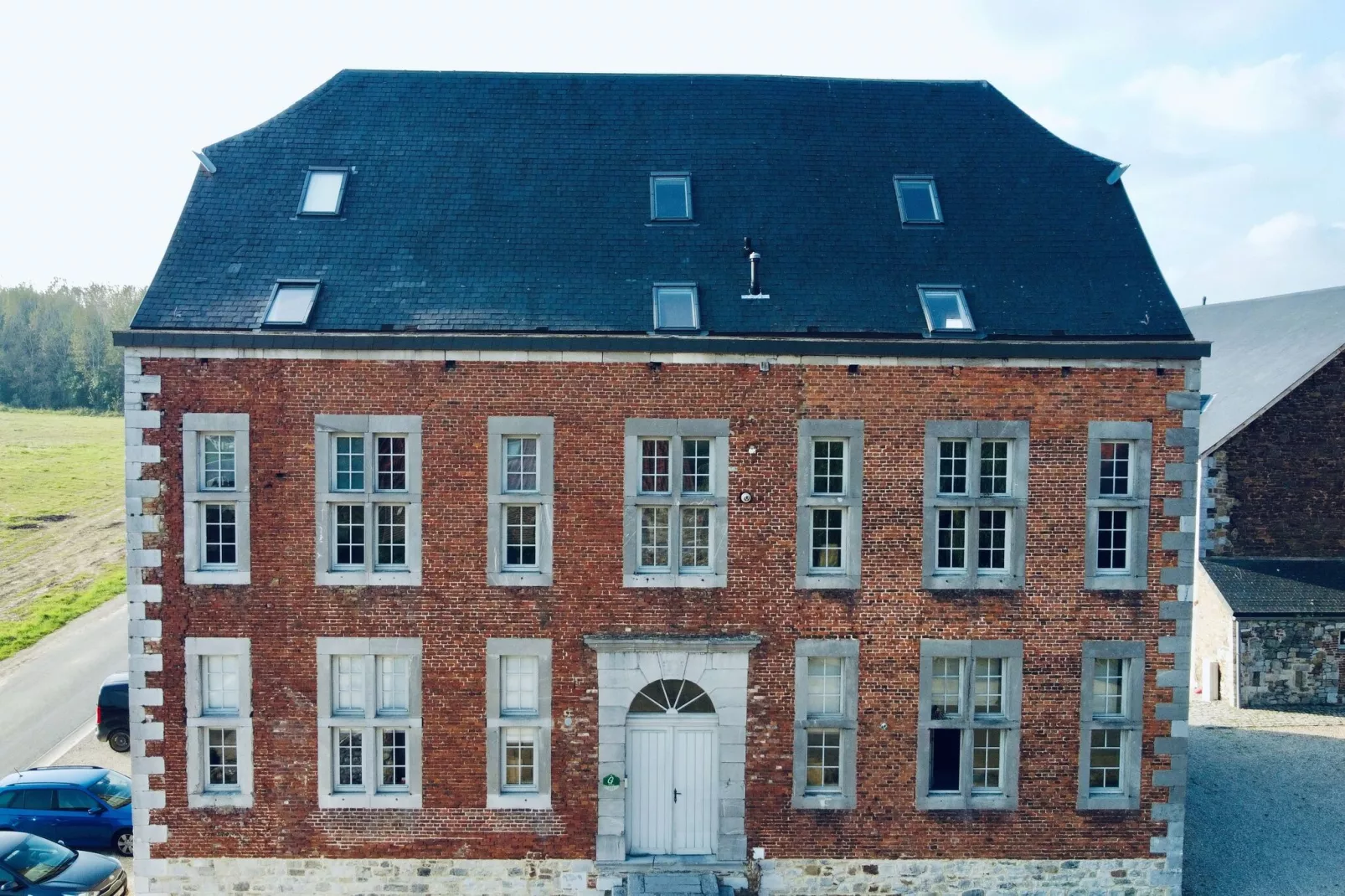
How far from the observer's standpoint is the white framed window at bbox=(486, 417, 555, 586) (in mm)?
12828

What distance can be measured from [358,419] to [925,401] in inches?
304

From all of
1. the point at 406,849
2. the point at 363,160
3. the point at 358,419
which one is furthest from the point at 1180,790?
the point at 363,160

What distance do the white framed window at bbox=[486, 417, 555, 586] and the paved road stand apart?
12.1m

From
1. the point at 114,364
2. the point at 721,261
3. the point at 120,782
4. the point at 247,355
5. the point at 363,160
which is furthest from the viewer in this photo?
the point at 114,364

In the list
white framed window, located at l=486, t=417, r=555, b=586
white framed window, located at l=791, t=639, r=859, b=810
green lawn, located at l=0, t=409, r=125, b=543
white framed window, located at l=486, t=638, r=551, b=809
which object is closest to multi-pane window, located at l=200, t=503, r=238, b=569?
white framed window, located at l=486, t=417, r=555, b=586

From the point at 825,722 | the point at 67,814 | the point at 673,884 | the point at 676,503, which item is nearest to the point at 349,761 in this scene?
the point at 673,884

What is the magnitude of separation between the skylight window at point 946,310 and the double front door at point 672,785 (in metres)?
6.33

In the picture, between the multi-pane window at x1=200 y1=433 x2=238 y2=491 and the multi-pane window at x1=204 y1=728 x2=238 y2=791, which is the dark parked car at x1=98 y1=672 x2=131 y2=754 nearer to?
the multi-pane window at x1=204 y1=728 x2=238 y2=791

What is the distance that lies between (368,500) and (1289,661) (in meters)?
20.1

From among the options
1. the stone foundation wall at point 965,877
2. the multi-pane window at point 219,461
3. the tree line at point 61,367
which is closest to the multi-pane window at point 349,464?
the multi-pane window at point 219,461

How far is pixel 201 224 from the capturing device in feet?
45.8

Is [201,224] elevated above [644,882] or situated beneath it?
elevated above

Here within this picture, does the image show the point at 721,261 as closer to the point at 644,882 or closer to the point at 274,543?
the point at 274,543

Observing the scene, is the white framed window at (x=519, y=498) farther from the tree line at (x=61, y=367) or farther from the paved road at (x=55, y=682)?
the tree line at (x=61, y=367)
